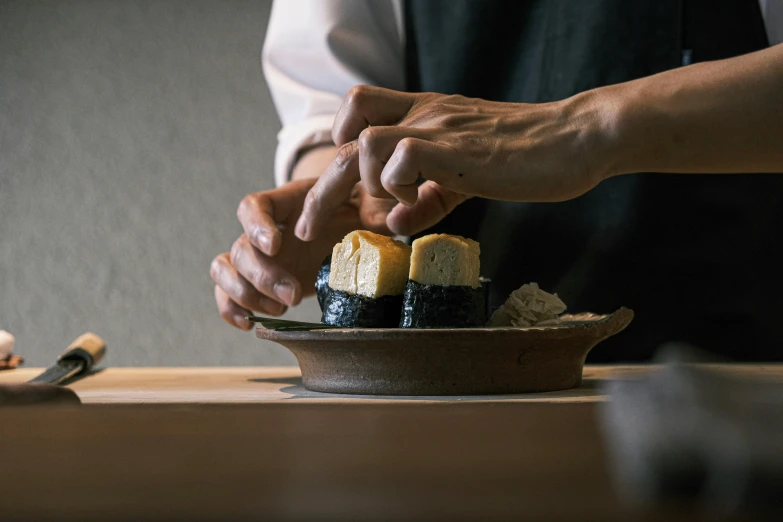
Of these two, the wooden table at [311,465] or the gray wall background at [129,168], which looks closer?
the wooden table at [311,465]

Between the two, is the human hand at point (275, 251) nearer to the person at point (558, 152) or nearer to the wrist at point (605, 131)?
the person at point (558, 152)

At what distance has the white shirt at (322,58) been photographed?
5.51ft

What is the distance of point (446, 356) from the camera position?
31.6 inches

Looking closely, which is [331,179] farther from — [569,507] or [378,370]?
[569,507]

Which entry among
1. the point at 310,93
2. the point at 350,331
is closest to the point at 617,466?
the point at 350,331

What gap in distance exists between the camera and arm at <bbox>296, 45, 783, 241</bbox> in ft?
3.05

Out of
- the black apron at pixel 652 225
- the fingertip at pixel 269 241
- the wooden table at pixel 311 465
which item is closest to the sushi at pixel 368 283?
the fingertip at pixel 269 241

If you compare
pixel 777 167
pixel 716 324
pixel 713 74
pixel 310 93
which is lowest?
pixel 716 324

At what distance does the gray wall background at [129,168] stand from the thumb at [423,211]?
2.08 metres

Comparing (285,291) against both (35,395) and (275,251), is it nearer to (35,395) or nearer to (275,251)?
(275,251)

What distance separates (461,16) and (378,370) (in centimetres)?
97

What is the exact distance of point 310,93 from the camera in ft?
5.65

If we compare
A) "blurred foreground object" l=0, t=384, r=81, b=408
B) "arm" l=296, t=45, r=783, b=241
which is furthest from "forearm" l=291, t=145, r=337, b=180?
"blurred foreground object" l=0, t=384, r=81, b=408

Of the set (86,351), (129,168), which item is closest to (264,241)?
(86,351)
